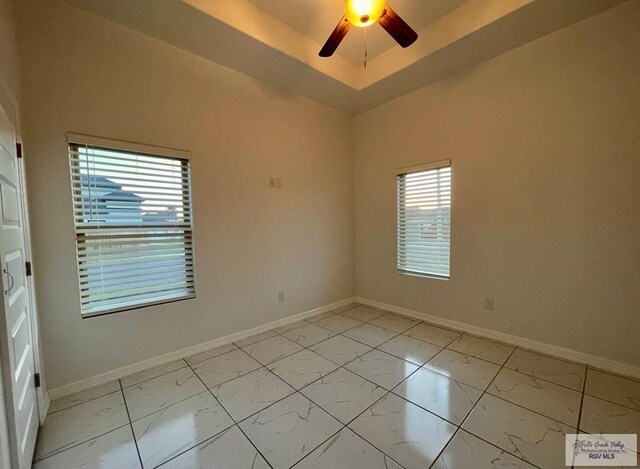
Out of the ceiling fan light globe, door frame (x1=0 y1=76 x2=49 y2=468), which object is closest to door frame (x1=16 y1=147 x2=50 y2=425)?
door frame (x1=0 y1=76 x2=49 y2=468)

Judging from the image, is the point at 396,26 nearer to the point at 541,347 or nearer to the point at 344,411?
the point at 344,411

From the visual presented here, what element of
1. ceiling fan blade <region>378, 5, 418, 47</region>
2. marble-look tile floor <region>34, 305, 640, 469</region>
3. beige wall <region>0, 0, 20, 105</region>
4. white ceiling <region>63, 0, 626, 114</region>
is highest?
white ceiling <region>63, 0, 626, 114</region>

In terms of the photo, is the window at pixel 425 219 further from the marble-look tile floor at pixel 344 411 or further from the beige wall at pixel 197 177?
the marble-look tile floor at pixel 344 411

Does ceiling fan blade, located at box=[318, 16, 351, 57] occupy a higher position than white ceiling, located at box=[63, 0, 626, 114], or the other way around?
white ceiling, located at box=[63, 0, 626, 114]

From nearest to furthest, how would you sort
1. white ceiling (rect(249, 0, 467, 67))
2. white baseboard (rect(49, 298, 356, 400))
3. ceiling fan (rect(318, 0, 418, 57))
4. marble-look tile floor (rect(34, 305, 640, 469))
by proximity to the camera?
marble-look tile floor (rect(34, 305, 640, 469)) < ceiling fan (rect(318, 0, 418, 57)) < white baseboard (rect(49, 298, 356, 400)) < white ceiling (rect(249, 0, 467, 67))

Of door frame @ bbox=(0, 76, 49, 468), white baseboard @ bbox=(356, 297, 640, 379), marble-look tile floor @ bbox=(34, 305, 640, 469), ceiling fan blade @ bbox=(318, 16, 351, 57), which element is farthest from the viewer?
white baseboard @ bbox=(356, 297, 640, 379)

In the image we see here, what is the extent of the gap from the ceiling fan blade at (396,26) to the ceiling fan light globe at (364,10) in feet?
0.20

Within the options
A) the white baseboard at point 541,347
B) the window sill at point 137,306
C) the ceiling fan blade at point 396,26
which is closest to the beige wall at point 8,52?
the window sill at point 137,306

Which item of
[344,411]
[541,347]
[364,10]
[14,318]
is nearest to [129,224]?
[14,318]

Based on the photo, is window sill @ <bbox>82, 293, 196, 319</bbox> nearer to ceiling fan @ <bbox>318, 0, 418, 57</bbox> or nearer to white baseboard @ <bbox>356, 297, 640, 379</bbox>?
ceiling fan @ <bbox>318, 0, 418, 57</bbox>

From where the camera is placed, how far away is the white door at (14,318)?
3.71 ft

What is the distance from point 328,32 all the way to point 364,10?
3.65 feet

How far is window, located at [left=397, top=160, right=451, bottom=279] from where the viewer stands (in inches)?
121

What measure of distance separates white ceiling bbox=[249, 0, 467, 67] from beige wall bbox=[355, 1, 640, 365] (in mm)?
730
